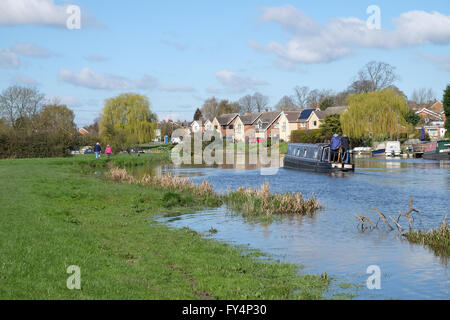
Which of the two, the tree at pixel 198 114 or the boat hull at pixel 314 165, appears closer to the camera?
the boat hull at pixel 314 165

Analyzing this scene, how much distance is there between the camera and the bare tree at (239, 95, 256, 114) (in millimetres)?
150500

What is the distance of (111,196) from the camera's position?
22.4 metres

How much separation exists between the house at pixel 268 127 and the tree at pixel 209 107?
41090 mm

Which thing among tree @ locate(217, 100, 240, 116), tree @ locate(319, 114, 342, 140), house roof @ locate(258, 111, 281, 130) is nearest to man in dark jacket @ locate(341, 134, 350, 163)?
tree @ locate(319, 114, 342, 140)

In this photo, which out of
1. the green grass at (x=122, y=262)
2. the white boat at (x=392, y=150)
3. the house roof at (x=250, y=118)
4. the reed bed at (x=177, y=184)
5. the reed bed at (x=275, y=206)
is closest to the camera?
the green grass at (x=122, y=262)

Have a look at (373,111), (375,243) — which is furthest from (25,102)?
(375,243)

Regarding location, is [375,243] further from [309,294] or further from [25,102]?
[25,102]

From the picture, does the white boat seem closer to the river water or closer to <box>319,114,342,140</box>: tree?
<box>319,114,342,140</box>: tree

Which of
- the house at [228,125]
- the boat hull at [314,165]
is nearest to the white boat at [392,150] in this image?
the boat hull at [314,165]

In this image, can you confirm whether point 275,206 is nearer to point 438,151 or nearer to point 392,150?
point 438,151

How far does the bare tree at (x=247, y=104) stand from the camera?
150m

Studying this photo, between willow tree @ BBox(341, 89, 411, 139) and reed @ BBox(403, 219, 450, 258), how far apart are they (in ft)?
212

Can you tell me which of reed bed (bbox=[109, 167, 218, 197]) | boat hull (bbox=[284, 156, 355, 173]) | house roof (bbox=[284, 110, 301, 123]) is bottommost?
reed bed (bbox=[109, 167, 218, 197])

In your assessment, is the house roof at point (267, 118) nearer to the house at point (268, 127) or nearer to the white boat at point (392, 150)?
the house at point (268, 127)
